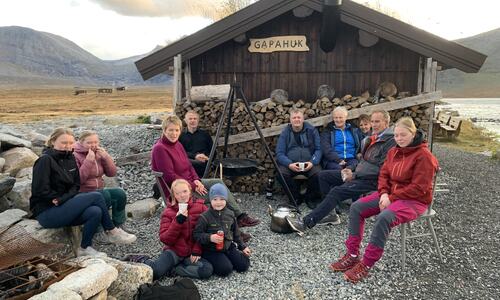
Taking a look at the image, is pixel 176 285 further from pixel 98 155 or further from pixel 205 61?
pixel 205 61

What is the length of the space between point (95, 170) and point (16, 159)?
2704 mm

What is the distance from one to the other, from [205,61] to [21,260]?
215 inches

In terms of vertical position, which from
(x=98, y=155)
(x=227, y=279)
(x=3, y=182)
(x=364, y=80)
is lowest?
(x=227, y=279)

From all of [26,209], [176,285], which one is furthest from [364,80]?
[26,209]

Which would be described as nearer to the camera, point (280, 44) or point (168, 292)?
point (168, 292)

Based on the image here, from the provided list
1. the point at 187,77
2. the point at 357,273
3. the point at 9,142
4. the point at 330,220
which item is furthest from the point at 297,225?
the point at 9,142

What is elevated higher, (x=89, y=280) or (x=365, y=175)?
(x=365, y=175)

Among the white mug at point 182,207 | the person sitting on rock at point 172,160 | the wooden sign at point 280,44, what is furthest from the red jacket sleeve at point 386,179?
the wooden sign at point 280,44

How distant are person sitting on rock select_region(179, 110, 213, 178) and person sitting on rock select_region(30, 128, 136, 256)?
7.19ft

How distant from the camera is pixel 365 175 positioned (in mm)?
5574

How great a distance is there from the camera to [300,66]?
26.3ft

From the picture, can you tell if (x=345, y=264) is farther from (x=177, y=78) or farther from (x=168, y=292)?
(x=177, y=78)

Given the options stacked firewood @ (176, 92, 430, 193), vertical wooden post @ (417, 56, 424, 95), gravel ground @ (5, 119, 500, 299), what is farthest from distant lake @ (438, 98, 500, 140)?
gravel ground @ (5, 119, 500, 299)

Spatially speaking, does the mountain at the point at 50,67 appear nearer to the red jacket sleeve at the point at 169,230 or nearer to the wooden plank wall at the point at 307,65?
the wooden plank wall at the point at 307,65
